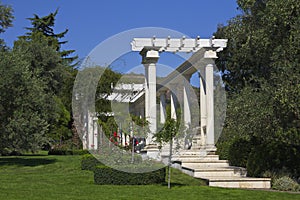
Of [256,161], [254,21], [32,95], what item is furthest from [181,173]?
[32,95]

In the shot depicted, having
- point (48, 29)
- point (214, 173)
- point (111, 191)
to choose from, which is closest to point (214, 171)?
point (214, 173)

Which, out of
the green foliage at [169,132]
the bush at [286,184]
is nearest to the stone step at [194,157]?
the bush at [286,184]

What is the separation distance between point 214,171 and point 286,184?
299 centimetres

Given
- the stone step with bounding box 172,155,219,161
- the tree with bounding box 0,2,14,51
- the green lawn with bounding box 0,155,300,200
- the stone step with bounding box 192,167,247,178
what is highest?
the tree with bounding box 0,2,14,51

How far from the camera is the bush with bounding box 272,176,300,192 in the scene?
13.4 m

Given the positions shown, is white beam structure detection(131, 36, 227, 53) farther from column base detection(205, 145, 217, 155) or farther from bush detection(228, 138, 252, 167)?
bush detection(228, 138, 252, 167)

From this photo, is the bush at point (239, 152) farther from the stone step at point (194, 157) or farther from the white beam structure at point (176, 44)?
the white beam structure at point (176, 44)

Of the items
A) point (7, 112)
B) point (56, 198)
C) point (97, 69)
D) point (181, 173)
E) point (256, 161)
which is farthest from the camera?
point (97, 69)

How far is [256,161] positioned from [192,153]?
5.78 meters

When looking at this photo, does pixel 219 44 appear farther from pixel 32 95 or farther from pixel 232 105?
pixel 32 95

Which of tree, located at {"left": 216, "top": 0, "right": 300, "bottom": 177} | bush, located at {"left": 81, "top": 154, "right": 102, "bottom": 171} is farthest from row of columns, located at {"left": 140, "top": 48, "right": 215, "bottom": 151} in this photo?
tree, located at {"left": 216, "top": 0, "right": 300, "bottom": 177}

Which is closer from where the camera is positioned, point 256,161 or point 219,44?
point 256,161

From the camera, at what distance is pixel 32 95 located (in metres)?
22.8

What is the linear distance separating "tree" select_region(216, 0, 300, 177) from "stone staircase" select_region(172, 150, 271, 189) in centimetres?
88
